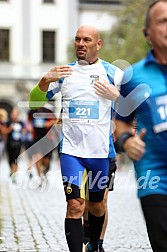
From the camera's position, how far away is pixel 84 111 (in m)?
6.84

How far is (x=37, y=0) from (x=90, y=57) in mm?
45411

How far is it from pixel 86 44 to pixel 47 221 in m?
4.25

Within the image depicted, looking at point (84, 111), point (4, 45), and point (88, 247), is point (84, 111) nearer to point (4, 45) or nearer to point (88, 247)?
point (88, 247)

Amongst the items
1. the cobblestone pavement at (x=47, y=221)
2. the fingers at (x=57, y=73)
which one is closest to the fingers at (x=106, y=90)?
the fingers at (x=57, y=73)

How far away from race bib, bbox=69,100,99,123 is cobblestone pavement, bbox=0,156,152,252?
170cm

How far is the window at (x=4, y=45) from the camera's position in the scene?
5094cm

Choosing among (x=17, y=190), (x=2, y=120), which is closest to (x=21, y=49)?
(x=2, y=120)

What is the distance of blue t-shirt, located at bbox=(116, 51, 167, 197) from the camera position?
4570 mm

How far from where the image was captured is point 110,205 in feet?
44.6

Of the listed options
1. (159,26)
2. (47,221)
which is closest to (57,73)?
(159,26)

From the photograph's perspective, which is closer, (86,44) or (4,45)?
(86,44)

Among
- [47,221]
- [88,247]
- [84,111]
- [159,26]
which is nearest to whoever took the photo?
[159,26]

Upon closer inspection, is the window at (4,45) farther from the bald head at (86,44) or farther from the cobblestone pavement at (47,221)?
the bald head at (86,44)

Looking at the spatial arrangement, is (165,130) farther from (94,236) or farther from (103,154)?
(94,236)
